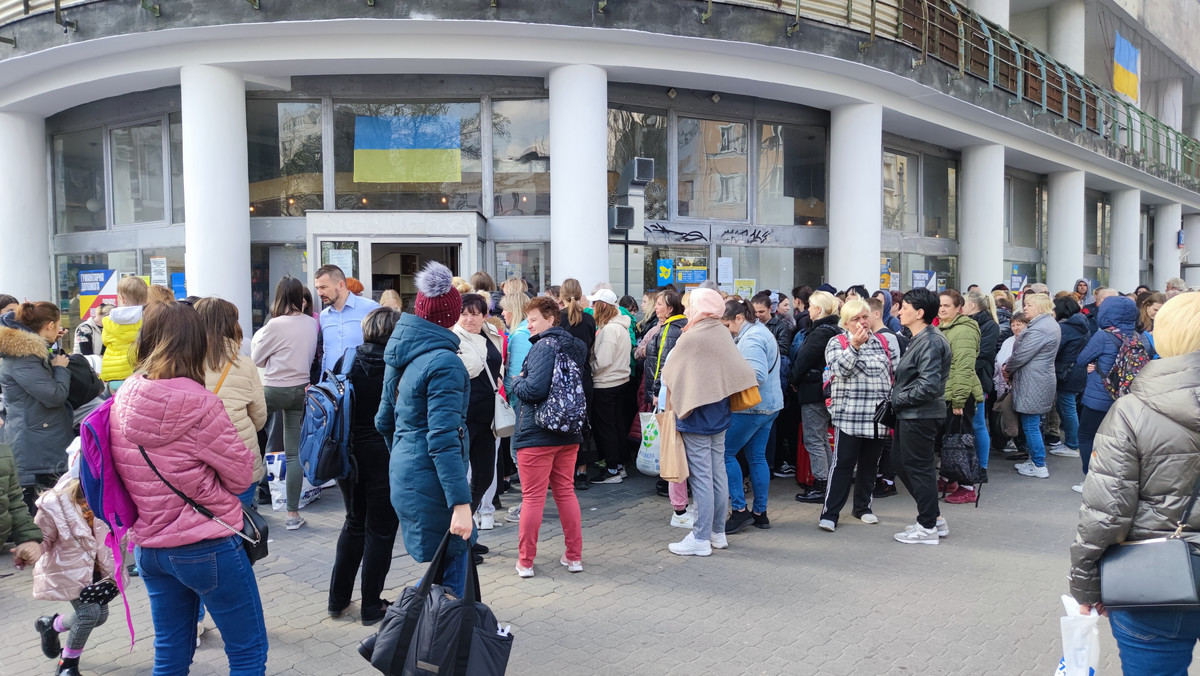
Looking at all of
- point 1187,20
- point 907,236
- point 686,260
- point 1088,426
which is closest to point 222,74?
point 686,260

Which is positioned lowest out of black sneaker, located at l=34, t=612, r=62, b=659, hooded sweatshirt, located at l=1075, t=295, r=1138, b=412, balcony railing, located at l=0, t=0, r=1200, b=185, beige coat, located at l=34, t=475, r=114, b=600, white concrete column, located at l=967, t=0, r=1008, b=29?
black sneaker, located at l=34, t=612, r=62, b=659

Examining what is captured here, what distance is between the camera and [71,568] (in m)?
3.82

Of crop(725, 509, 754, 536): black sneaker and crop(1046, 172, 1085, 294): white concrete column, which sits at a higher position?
crop(1046, 172, 1085, 294): white concrete column

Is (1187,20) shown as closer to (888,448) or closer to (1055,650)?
(888,448)

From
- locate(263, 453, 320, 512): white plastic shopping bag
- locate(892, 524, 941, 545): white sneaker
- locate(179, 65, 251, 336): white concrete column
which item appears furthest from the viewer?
locate(179, 65, 251, 336): white concrete column

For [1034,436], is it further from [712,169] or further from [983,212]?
[983,212]

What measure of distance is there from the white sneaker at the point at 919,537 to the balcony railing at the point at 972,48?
8193mm

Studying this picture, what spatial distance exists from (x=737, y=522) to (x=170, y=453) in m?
4.53

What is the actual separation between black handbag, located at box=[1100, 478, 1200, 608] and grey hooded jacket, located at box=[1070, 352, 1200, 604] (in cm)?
3

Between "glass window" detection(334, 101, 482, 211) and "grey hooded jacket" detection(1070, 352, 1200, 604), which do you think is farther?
"glass window" detection(334, 101, 482, 211)

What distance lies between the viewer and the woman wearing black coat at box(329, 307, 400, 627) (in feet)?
14.6

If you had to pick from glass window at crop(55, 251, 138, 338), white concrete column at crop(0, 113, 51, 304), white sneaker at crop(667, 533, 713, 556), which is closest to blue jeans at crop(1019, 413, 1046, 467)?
white sneaker at crop(667, 533, 713, 556)

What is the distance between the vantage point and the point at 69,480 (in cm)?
382

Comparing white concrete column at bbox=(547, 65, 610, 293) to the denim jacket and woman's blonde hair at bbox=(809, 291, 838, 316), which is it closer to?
woman's blonde hair at bbox=(809, 291, 838, 316)
